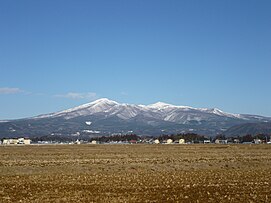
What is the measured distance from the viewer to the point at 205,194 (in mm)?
20094

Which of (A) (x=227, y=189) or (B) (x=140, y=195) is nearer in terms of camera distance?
(B) (x=140, y=195)

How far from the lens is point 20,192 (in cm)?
2183

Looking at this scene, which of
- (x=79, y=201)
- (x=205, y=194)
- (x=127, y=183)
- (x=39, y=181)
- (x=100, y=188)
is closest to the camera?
(x=79, y=201)

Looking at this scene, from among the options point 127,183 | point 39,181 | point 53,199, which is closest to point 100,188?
point 127,183

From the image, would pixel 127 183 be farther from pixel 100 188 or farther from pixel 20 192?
pixel 20 192

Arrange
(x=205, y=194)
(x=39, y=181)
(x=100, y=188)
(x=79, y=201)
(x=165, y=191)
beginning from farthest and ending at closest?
(x=39, y=181), (x=100, y=188), (x=165, y=191), (x=205, y=194), (x=79, y=201)

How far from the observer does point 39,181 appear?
89.6 ft

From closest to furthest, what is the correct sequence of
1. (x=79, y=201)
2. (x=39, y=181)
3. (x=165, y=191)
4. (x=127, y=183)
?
(x=79, y=201), (x=165, y=191), (x=127, y=183), (x=39, y=181)

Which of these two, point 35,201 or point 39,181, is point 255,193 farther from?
point 39,181

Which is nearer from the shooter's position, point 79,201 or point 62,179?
point 79,201

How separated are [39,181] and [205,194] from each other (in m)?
12.0

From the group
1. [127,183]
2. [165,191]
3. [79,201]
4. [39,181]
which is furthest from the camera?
[39,181]

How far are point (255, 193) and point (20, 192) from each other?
11903 millimetres

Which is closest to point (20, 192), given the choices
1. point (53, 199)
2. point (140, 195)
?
point (53, 199)
